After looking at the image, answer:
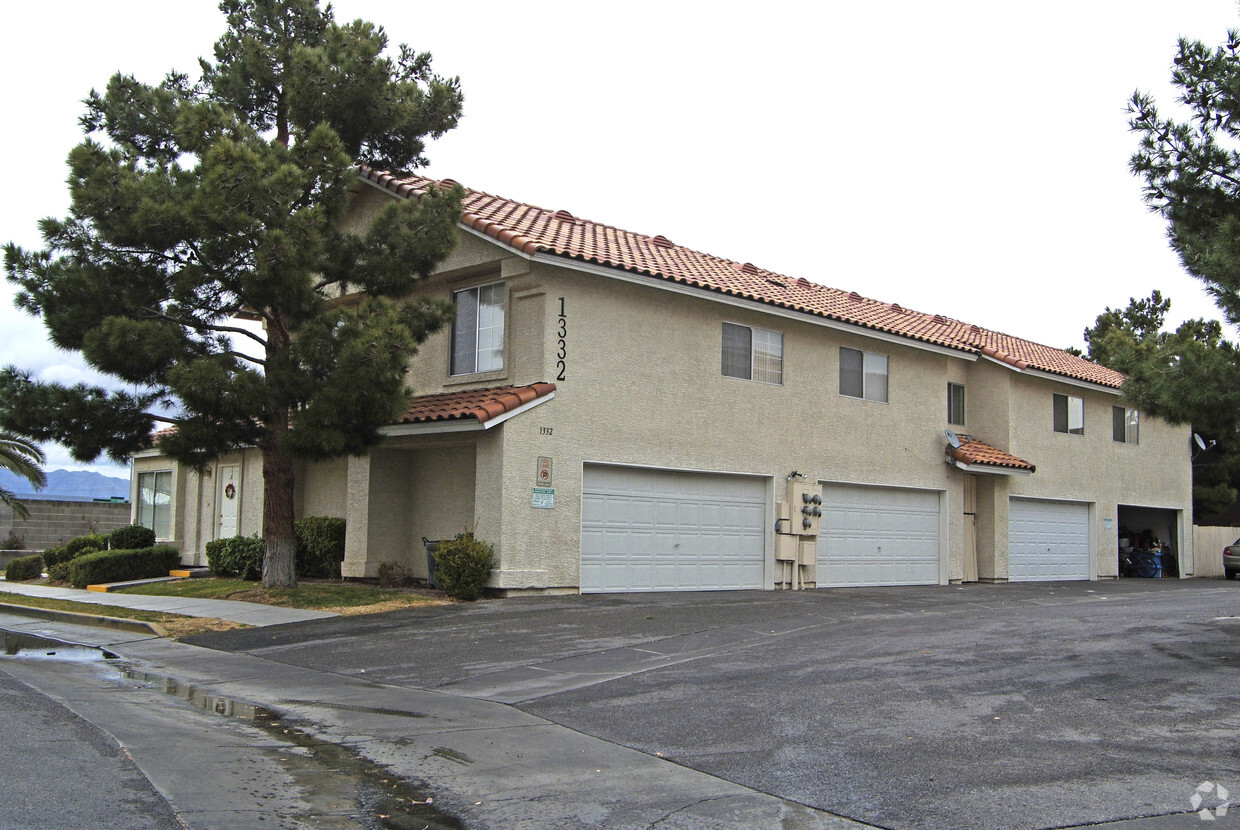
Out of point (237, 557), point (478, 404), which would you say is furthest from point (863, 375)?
point (237, 557)

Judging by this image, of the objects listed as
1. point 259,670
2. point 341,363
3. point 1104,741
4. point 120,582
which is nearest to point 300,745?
point 259,670

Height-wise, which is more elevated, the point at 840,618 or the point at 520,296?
the point at 520,296

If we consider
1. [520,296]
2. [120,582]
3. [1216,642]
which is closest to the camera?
[1216,642]

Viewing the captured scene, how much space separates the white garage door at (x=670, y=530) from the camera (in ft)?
58.5

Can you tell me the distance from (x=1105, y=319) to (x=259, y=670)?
159 ft

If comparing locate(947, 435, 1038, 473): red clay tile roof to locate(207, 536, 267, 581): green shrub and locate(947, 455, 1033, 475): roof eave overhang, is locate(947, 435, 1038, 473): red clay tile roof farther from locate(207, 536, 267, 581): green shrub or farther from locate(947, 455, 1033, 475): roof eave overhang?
locate(207, 536, 267, 581): green shrub

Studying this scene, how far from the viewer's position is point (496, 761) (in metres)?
7.18

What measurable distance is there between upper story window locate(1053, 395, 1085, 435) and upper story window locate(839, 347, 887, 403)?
23.6 feet

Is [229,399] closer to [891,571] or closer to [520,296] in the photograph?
[520,296]

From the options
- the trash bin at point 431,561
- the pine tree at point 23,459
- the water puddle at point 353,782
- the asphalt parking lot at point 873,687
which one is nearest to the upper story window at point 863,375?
the asphalt parking lot at point 873,687

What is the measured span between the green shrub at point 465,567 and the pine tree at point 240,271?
214 centimetres

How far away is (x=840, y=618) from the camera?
15.0 meters

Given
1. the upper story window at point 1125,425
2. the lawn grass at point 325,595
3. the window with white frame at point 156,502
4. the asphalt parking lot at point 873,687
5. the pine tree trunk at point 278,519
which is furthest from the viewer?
the upper story window at point 1125,425

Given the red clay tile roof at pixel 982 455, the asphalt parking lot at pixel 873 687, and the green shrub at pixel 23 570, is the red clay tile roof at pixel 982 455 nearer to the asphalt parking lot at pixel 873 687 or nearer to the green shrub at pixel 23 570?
the asphalt parking lot at pixel 873 687
